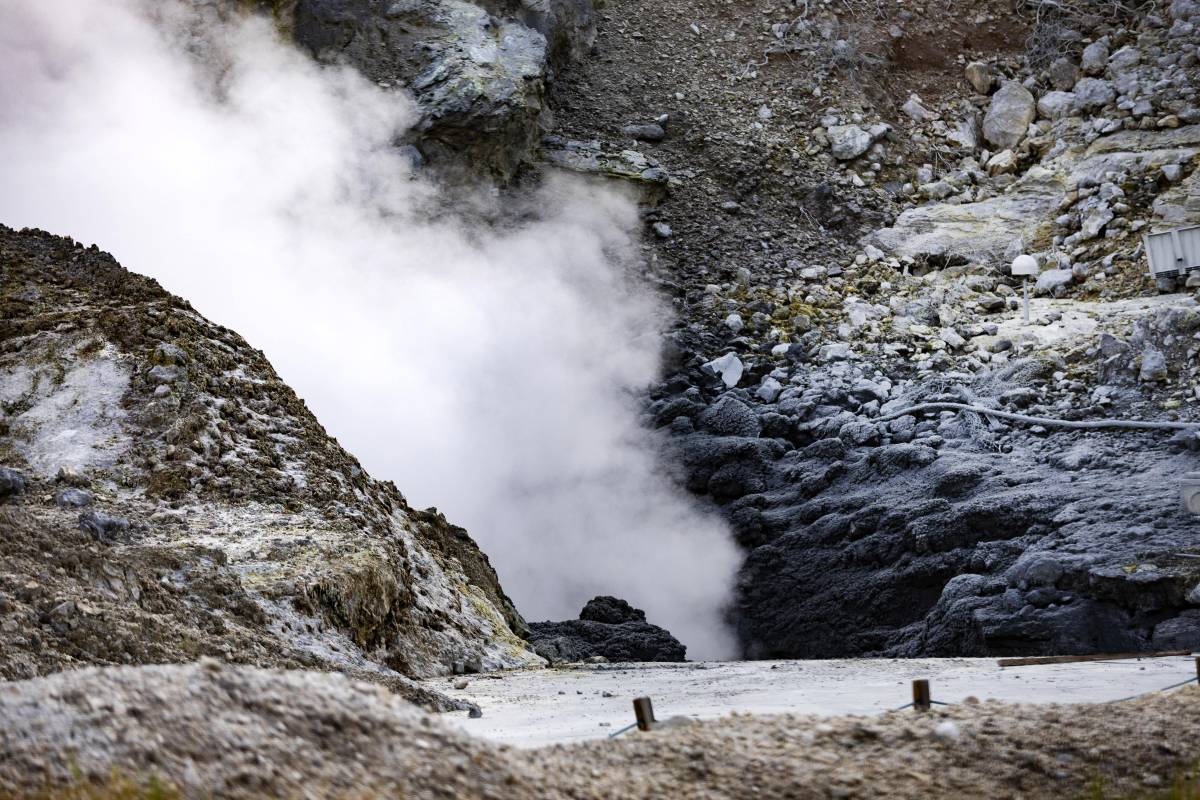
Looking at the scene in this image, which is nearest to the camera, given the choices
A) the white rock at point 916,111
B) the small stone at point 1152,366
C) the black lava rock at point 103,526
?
the black lava rock at point 103,526

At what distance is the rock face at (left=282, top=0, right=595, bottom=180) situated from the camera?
15469 mm

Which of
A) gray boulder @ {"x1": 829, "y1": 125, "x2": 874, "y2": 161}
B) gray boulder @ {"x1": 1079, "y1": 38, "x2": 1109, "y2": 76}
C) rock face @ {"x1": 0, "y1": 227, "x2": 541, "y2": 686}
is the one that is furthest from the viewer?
gray boulder @ {"x1": 829, "y1": 125, "x2": 874, "y2": 161}

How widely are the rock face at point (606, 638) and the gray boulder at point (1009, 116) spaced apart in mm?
10007

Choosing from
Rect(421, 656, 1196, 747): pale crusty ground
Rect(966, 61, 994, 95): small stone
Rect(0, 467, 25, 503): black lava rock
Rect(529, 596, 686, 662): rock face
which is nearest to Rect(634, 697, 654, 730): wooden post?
Rect(421, 656, 1196, 747): pale crusty ground

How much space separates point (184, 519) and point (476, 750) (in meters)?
4.47

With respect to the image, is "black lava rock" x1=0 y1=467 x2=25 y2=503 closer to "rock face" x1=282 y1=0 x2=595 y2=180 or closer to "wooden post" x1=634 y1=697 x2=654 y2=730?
"wooden post" x1=634 y1=697 x2=654 y2=730

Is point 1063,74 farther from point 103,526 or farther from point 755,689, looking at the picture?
point 103,526

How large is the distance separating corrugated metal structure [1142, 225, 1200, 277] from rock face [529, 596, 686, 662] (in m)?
6.99

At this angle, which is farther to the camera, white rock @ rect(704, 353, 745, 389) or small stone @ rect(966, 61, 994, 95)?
small stone @ rect(966, 61, 994, 95)

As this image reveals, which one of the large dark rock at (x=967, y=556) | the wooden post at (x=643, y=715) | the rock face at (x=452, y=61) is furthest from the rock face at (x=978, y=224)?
the wooden post at (x=643, y=715)

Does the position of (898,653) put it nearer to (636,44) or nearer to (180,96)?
(180,96)

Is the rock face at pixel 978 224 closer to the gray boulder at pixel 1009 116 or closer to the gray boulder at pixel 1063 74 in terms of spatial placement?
the gray boulder at pixel 1009 116

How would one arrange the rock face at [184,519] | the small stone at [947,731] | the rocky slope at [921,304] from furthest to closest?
the rocky slope at [921,304] < the rock face at [184,519] < the small stone at [947,731]

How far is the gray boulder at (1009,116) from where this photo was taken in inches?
647
